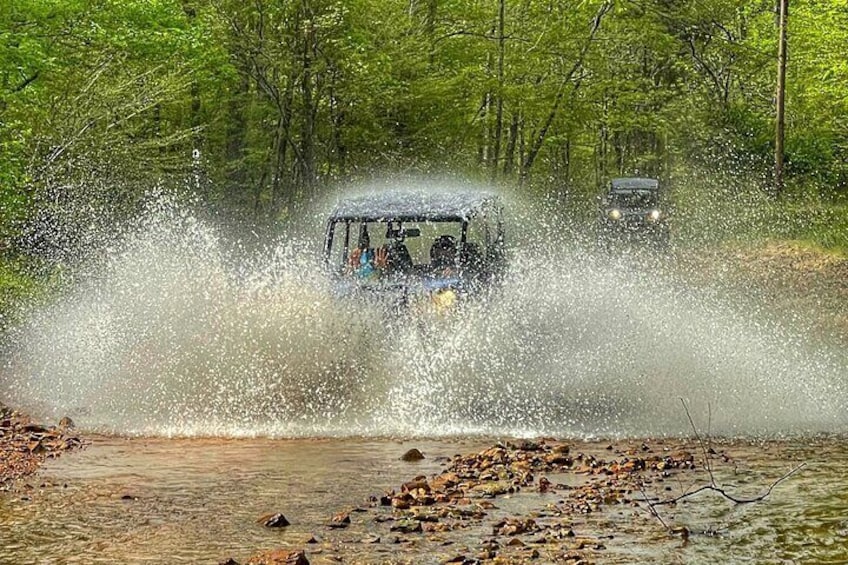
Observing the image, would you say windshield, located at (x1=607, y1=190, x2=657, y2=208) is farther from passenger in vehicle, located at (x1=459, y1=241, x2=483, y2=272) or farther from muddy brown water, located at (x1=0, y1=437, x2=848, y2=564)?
muddy brown water, located at (x1=0, y1=437, x2=848, y2=564)

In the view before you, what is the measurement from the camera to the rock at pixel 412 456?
30.7 feet

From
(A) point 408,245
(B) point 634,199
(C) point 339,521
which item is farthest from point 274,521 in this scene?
(B) point 634,199

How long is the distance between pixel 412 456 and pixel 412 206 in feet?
16.3

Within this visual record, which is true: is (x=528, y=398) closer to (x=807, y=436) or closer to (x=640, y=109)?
(x=807, y=436)

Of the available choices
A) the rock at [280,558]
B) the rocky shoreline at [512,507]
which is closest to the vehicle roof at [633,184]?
the rocky shoreline at [512,507]

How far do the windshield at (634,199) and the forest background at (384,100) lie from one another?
1.61m

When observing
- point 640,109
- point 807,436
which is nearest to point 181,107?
point 640,109

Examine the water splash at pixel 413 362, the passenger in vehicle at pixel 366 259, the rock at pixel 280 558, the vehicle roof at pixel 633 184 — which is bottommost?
the rock at pixel 280 558

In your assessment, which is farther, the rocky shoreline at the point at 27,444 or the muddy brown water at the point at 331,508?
the rocky shoreline at the point at 27,444

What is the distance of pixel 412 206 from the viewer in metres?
13.8

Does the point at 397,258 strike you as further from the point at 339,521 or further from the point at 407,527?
the point at 407,527

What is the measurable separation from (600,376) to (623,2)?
24048 millimetres

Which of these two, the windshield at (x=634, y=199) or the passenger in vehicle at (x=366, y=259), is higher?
the windshield at (x=634, y=199)

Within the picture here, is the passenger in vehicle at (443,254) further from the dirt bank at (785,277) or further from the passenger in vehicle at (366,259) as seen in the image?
the dirt bank at (785,277)
